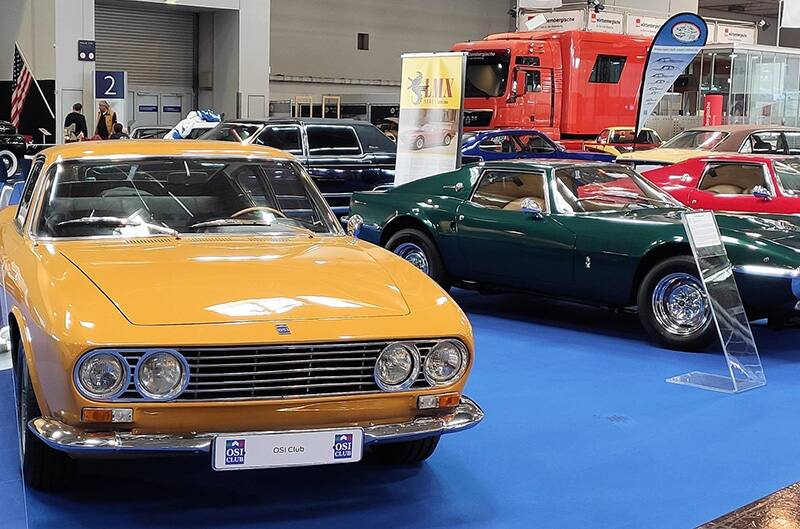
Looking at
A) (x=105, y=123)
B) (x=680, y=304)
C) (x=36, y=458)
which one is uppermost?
(x=105, y=123)

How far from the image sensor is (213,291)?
3.91 m

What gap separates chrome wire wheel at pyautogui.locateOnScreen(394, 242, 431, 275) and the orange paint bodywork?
4133 millimetres

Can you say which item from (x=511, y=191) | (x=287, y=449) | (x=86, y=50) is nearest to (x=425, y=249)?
(x=511, y=191)

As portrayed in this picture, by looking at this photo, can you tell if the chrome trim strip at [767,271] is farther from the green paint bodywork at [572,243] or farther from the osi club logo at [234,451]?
the osi club logo at [234,451]

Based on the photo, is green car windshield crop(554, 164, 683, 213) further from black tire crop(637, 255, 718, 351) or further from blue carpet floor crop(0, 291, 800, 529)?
blue carpet floor crop(0, 291, 800, 529)

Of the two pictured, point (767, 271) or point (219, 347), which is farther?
point (767, 271)

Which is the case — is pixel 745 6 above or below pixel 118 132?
above

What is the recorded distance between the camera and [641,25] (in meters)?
24.1

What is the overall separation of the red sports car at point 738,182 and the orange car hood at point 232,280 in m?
6.73

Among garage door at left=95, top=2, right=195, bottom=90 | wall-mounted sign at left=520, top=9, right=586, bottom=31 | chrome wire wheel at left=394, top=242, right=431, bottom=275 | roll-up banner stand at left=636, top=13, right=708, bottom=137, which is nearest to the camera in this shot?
chrome wire wheel at left=394, top=242, right=431, bottom=275

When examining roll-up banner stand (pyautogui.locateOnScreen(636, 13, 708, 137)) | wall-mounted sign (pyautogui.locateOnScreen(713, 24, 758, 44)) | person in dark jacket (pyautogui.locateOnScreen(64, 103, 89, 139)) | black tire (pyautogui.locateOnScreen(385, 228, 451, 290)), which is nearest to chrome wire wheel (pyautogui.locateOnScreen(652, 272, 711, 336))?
black tire (pyautogui.locateOnScreen(385, 228, 451, 290))

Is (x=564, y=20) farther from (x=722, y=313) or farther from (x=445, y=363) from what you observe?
(x=445, y=363)

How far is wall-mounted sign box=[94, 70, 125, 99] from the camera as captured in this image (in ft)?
73.7

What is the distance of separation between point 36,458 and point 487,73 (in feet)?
57.6
